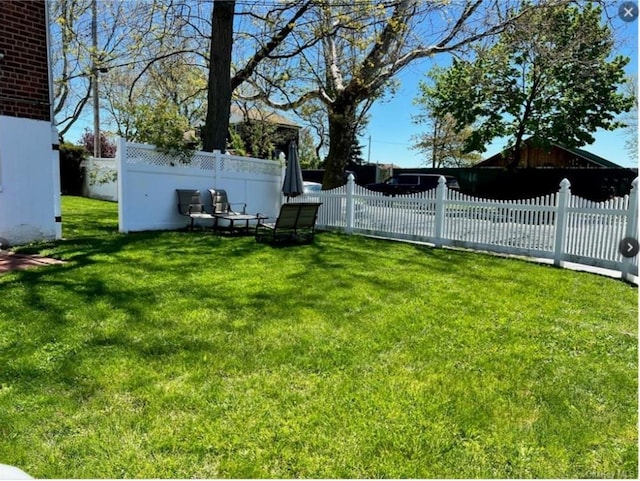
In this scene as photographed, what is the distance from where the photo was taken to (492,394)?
290 cm

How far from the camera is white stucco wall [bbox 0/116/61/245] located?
7.24 metres

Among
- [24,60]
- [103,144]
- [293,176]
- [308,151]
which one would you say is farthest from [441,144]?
[24,60]

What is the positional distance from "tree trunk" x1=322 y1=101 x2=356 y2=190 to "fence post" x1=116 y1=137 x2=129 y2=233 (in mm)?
5879

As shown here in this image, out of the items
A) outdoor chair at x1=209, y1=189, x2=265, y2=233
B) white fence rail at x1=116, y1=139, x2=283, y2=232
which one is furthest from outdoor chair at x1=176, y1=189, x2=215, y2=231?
outdoor chair at x1=209, y1=189, x2=265, y2=233

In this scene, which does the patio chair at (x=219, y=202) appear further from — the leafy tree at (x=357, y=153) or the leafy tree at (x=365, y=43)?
the leafy tree at (x=357, y=153)

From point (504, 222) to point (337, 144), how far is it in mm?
6348

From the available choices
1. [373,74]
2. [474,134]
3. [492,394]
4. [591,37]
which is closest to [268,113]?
[474,134]

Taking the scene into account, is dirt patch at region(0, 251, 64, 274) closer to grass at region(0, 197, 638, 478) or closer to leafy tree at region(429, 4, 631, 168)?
grass at region(0, 197, 638, 478)

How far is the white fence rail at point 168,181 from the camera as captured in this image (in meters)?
9.29

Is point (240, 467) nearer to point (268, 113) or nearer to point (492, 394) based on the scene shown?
point (492, 394)

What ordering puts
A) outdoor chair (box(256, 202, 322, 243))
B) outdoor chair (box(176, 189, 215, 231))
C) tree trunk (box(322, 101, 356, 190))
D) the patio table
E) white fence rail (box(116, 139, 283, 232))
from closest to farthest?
outdoor chair (box(256, 202, 322, 243)) < white fence rail (box(116, 139, 283, 232)) < the patio table < outdoor chair (box(176, 189, 215, 231)) < tree trunk (box(322, 101, 356, 190))

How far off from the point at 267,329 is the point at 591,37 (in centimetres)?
1396

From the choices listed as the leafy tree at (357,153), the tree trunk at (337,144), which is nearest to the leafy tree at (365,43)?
the tree trunk at (337,144)

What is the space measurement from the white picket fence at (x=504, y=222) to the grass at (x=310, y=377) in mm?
1469
